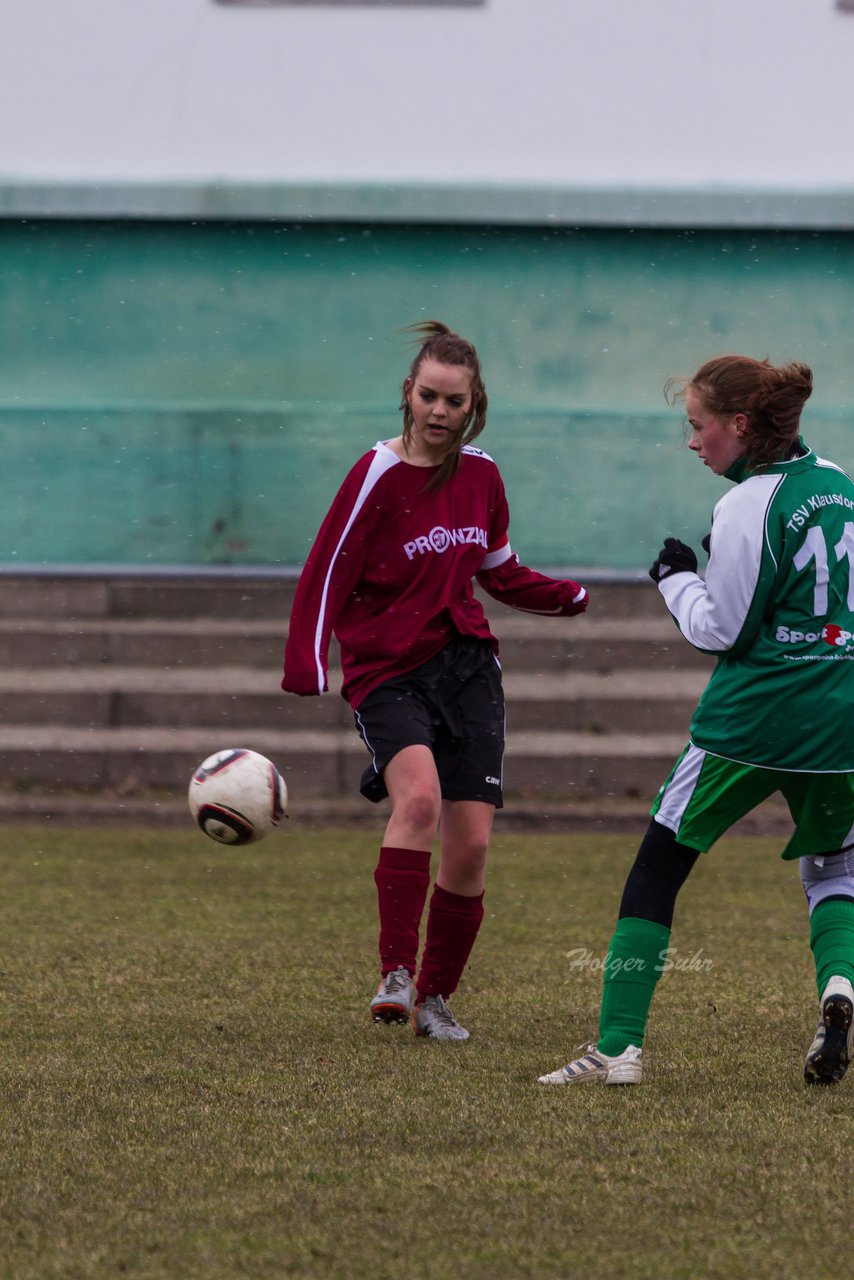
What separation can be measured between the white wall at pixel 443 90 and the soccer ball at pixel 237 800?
22.9ft

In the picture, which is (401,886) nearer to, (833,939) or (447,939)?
(447,939)

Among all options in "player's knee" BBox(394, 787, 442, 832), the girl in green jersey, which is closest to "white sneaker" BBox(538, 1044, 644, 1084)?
the girl in green jersey

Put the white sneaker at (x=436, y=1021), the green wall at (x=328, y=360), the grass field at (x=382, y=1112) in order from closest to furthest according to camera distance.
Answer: the grass field at (x=382, y=1112) → the white sneaker at (x=436, y=1021) → the green wall at (x=328, y=360)

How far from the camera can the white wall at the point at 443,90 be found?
11461 millimetres

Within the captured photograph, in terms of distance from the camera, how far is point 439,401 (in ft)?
Result: 17.3

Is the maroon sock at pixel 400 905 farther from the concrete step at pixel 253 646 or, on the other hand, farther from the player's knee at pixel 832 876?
the concrete step at pixel 253 646

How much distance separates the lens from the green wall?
11.9 m

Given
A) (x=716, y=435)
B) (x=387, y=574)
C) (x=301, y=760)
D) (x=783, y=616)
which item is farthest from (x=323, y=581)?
(x=301, y=760)

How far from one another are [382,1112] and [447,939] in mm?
1138

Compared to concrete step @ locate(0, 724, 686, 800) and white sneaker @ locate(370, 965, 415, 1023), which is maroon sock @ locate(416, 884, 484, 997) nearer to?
white sneaker @ locate(370, 965, 415, 1023)

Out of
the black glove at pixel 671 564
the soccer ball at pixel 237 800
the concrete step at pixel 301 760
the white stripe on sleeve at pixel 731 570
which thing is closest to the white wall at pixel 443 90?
the concrete step at pixel 301 760

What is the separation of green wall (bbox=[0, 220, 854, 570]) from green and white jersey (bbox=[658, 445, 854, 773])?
747cm

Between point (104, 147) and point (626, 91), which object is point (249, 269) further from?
point (626, 91)

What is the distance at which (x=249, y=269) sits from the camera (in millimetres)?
11977
